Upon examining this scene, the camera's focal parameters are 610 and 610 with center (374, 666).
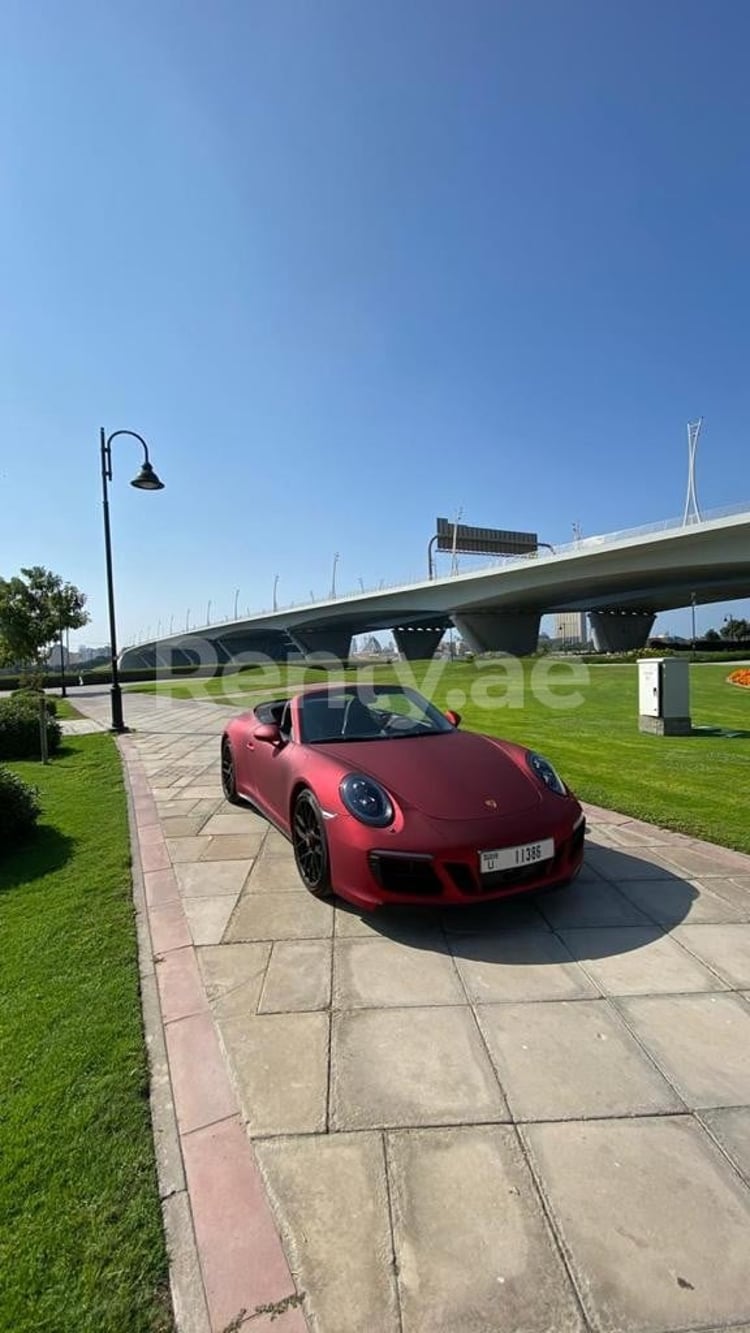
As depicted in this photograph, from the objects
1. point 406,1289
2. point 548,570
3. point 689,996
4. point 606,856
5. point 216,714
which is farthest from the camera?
point 548,570

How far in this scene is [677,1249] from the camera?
1542 millimetres

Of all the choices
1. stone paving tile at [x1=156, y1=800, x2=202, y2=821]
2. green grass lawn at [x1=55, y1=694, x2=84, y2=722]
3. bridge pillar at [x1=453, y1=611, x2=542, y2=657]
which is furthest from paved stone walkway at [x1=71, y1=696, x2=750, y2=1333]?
bridge pillar at [x1=453, y1=611, x2=542, y2=657]

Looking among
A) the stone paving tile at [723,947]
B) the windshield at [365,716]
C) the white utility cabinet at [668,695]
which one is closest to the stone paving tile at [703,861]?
the stone paving tile at [723,947]

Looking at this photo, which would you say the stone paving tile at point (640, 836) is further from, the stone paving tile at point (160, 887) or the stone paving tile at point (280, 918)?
the stone paving tile at point (160, 887)

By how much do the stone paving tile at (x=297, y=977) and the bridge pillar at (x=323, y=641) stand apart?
6883cm

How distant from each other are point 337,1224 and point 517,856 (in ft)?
5.94

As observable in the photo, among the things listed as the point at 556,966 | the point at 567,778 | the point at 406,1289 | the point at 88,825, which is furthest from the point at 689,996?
the point at 88,825

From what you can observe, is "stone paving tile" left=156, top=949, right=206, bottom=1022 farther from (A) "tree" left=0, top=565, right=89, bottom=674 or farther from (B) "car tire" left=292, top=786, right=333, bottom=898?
(A) "tree" left=0, top=565, right=89, bottom=674

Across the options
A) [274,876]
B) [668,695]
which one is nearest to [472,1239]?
[274,876]

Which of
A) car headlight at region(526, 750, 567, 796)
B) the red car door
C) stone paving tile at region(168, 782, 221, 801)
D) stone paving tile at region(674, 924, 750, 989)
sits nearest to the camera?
stone paving tile at region(674, 924, 750, 989)

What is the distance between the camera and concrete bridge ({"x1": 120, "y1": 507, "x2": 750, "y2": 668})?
110ft

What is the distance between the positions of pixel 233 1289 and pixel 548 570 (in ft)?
136

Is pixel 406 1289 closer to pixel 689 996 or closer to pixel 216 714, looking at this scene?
pixel 689 996

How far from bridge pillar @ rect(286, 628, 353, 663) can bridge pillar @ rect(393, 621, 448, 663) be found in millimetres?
6401
